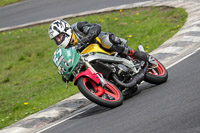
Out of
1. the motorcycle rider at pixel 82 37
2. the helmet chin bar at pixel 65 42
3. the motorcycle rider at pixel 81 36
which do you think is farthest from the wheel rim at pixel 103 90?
the helmet chin bar at pixel 65 42

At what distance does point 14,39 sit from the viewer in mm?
16984

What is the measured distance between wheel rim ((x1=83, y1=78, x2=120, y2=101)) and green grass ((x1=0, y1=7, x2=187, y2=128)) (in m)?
2.24

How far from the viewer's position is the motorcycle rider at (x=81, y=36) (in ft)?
23.4

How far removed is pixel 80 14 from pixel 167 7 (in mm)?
4292

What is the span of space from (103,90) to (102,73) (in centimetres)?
36

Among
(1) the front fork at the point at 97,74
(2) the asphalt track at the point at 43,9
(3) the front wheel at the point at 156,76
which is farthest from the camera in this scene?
(2) the asphalt track at the point at 43,9

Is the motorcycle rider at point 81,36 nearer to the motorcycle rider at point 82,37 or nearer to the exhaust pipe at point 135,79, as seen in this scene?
the motorcycle rider at point 82,37

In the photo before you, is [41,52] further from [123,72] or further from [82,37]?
[123,72]

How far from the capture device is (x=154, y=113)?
577 centimetres

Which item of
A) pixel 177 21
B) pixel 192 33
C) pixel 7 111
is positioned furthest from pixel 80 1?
pixel 7 111

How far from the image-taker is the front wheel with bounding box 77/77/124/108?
6539 mm

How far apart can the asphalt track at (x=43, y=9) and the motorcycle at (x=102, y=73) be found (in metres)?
10.8

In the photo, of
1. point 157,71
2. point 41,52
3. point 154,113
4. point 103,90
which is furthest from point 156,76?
point 41,52

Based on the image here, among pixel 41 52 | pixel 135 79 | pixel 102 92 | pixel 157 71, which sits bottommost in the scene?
pixel 41 52
